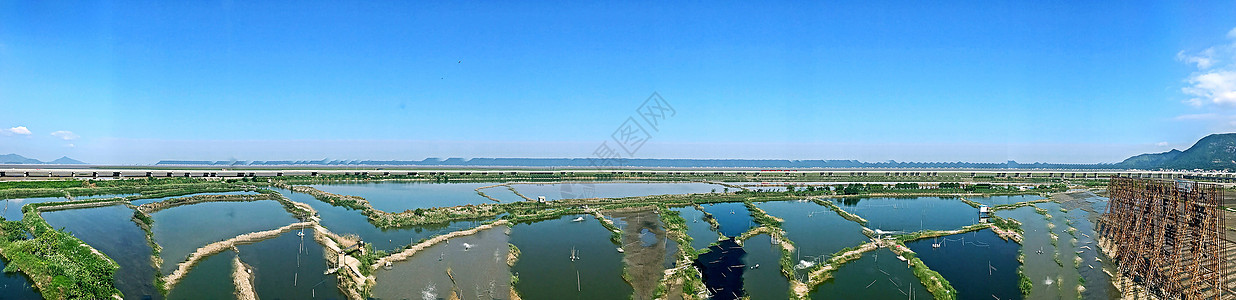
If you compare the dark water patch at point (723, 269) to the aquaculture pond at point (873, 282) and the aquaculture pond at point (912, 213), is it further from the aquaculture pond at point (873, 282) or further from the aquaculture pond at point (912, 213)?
the aquaculture pond at point (912, 213)

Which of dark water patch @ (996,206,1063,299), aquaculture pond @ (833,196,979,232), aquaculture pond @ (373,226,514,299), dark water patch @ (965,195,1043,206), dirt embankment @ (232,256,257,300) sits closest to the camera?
dirt embankment @ (232,256,257,300)

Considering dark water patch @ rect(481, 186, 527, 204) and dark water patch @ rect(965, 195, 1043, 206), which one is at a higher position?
dark water patch @ rect(481, 186, 527, 204)

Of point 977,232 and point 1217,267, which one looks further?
point 977,232

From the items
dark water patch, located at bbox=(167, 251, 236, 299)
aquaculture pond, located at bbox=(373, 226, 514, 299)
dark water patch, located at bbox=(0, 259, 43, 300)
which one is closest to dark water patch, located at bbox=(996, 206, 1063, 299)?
aquaculture pond, located at bbox=(373, 226, 514, 299)

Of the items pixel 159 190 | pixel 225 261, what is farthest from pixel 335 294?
pixel 159 190

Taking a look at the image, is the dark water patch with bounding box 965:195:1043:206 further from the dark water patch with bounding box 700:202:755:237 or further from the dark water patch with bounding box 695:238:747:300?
the dark water patch with bounding box 695:238:747:300

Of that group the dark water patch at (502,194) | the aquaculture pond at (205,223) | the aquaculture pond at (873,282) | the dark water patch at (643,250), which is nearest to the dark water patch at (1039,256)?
the aquaculture pond at (873,282)

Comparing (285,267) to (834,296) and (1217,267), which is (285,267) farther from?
(1217,267)

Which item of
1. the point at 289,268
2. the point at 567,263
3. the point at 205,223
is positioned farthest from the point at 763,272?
the point at 205,223
